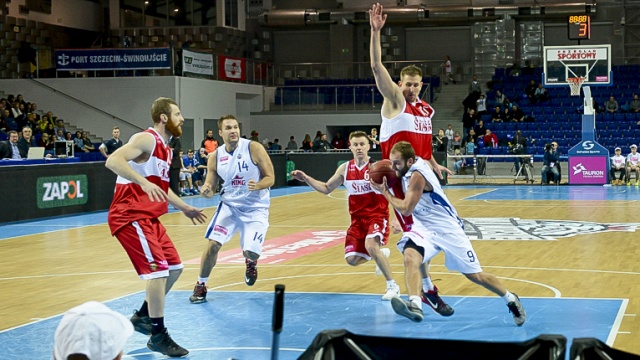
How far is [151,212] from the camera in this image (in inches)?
294

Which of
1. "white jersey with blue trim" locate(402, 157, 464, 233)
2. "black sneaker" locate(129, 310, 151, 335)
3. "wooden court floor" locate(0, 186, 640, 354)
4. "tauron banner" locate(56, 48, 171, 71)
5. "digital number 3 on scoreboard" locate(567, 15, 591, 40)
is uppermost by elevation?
"digital number 3 on scoreboard" locate(567, 15, 591, 40)

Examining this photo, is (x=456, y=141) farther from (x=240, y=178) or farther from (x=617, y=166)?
(x=240, y=178)

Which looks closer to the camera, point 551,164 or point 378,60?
point 378,60

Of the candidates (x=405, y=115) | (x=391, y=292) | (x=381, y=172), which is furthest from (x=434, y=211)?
(x=391, y=292)

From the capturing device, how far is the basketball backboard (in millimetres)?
31031

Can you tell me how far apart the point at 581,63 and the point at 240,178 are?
23.6 m

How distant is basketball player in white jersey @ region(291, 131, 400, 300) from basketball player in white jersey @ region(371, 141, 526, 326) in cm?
153

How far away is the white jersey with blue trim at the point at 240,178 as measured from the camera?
32.9 ft

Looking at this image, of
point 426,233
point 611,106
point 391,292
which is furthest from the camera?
point 611,106

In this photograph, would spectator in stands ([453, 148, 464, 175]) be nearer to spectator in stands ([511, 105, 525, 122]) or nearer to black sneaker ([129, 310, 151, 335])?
spectator in stands ([511, 105, 525, 122])

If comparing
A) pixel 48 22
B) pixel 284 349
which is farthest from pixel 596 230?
pixel 48 22

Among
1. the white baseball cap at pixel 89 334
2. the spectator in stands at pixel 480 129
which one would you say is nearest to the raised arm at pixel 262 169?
the white baseball cap at pixel 89 334

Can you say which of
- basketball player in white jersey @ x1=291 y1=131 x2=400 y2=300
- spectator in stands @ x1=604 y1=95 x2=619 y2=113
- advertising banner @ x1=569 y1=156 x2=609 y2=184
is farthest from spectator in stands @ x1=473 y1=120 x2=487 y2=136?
basketball player in white jersey @ x1=291 y1=131 x2=400 y2=300

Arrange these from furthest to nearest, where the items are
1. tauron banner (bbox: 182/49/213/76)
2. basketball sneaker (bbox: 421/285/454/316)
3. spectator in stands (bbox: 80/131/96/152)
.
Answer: tauron banner (bbox: 182/49/213/76) < spectator in stands (bbox: 80/131/96/152) < basketball sneaker (bbox: 421/285/454/316)
